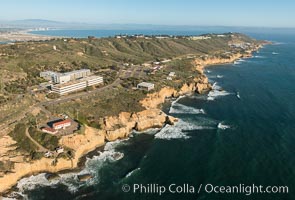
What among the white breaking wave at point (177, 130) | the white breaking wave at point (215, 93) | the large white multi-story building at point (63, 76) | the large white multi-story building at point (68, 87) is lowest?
the white breaking wave at point (177, 130)

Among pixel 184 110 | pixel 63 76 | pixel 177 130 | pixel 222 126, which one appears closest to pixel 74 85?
pixel 63 76

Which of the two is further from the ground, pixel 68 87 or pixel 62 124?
pixel 68 87

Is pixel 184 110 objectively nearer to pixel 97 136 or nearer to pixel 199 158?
pixel 199 158

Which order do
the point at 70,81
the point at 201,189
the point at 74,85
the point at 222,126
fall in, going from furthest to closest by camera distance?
1. the point at 70,81
2. the point at 74,85
3. the point at 222,126
4. the point at 201,189

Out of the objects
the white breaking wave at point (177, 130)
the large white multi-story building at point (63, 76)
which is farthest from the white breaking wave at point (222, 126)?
the large white multi-story building at point (63, 76)

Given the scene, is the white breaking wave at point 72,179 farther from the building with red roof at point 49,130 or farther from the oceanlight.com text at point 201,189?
the building with red roof at point 49,130

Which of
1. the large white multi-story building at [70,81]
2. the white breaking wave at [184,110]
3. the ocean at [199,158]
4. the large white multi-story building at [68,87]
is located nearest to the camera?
the ocean at [199,158]

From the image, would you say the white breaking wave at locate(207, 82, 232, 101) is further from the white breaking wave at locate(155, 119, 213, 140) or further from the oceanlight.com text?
the oceanlight.com text

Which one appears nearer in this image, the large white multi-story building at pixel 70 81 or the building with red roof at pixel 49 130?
the building with red roof at pixel 49 130
